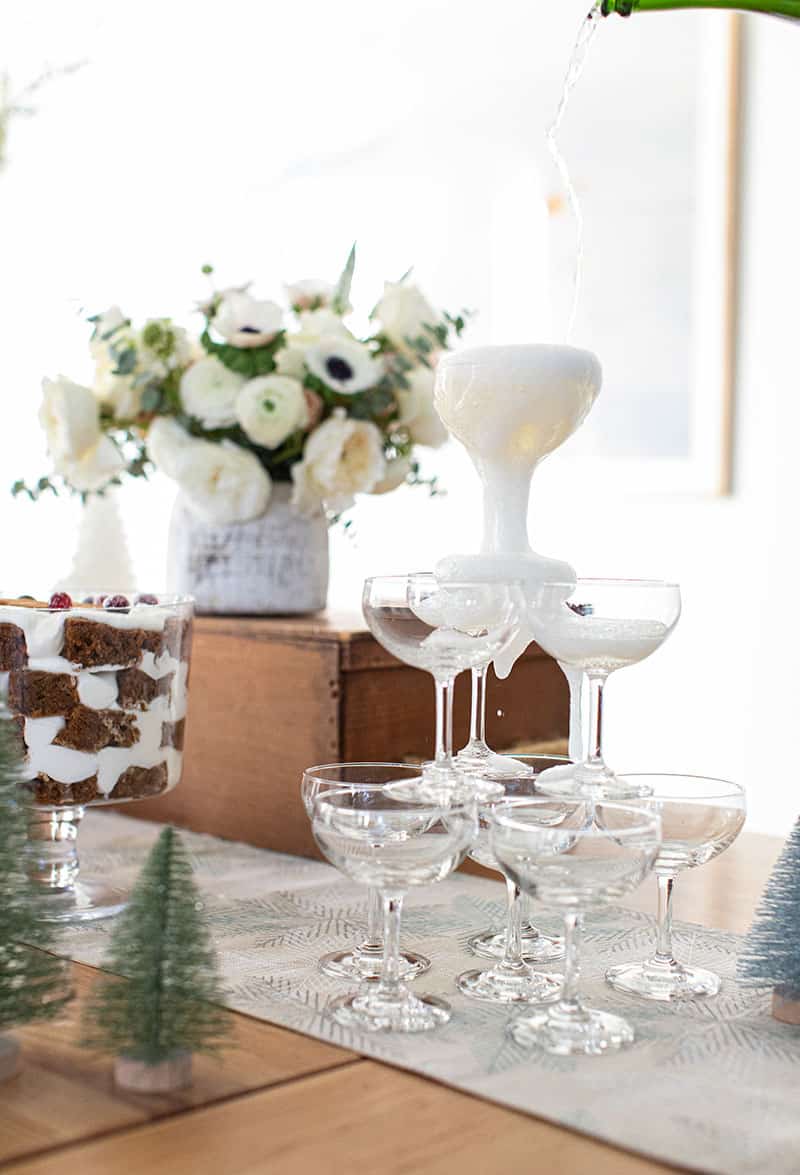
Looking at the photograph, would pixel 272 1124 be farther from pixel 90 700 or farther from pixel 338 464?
pixel 338 464

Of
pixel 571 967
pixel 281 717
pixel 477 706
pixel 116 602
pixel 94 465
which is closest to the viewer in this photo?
pixel 571 967

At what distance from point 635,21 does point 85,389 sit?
157 cm

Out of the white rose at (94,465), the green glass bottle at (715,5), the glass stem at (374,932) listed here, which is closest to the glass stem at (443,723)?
the glass stem at (374,932)

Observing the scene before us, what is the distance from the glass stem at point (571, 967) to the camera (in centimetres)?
73

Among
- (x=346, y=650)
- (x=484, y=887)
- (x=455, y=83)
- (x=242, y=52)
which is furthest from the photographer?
(x=242, y=52)

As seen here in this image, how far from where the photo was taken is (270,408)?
55.4 inches

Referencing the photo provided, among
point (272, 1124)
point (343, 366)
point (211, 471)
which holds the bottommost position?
point (272, 1124)

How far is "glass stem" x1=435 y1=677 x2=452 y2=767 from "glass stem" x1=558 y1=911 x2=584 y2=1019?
168 millimetres

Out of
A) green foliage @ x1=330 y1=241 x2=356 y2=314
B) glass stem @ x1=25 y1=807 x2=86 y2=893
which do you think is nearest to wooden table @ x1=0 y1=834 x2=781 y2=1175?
glass stem @ x1=25 y1=807 x2=86 y2=893

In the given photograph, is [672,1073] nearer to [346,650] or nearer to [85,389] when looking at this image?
[346,650]

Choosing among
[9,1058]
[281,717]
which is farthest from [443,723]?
[281,717]

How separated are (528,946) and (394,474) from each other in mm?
702

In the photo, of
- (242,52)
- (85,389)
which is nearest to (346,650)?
(85,389)

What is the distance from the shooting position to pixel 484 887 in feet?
3.78
